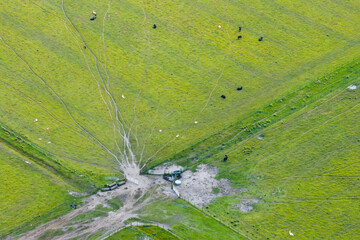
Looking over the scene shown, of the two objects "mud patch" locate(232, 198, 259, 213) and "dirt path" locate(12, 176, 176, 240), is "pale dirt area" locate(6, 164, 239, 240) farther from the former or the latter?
"mud patch" locate(232, 198, 259, 213)

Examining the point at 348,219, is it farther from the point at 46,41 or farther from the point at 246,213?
the point at 46,41

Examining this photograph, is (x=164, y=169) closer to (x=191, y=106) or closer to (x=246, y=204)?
(x=246, y=204)

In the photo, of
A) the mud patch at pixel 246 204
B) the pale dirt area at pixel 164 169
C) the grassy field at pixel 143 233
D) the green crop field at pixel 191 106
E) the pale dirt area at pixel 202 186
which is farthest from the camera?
Answer: the pale dirt area at pixel 164 169

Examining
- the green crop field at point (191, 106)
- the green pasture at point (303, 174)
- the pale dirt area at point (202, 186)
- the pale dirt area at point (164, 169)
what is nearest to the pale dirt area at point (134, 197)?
the pale dirt area at point (202, 186)

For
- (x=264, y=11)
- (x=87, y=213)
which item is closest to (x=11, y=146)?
(x=87, y=213)

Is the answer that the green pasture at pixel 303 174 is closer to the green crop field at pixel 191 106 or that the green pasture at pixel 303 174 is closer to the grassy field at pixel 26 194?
the green crop field at pixel 191 106
